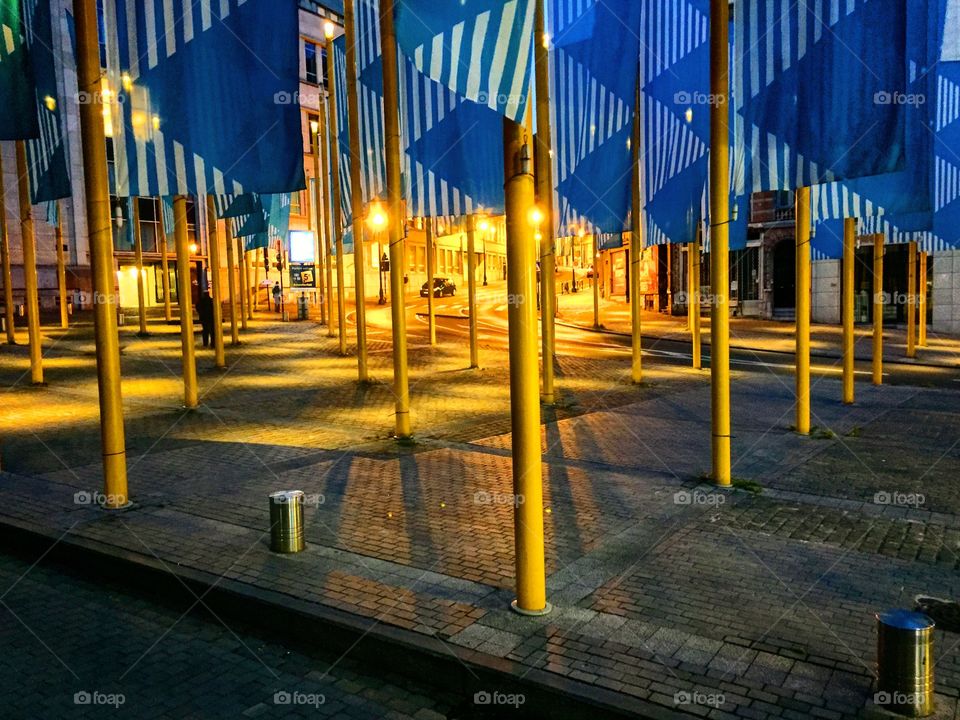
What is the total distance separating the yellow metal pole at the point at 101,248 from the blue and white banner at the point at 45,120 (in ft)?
9.75

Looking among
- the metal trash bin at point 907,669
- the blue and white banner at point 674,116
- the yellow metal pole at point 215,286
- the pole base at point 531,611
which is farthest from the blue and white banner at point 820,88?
the yellow metal pole at point 215,286

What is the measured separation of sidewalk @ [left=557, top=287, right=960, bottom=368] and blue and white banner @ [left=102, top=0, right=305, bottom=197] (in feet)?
64.9

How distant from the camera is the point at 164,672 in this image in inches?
196

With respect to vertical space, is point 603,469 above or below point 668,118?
below

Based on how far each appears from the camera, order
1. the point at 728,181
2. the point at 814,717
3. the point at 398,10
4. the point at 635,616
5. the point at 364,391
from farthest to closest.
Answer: the point at 364,391 → the point at 728,181 → the point at 398,10 → the point at 635,616 → the point at 814,717

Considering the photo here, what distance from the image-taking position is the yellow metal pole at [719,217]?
820cm

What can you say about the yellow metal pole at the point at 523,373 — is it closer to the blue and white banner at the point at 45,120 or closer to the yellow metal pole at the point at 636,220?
the blue and white banner at the point at 45,120

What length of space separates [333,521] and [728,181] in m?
5.47

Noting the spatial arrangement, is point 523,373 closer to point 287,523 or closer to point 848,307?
point 287,523

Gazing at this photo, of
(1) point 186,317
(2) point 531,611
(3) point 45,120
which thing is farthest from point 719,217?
(3) point 45,120

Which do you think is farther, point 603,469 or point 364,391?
point 364,391

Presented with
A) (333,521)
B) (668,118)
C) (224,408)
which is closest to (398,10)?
(333,521)

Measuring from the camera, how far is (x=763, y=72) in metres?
8.84

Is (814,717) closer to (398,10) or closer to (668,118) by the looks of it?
(398,10)
